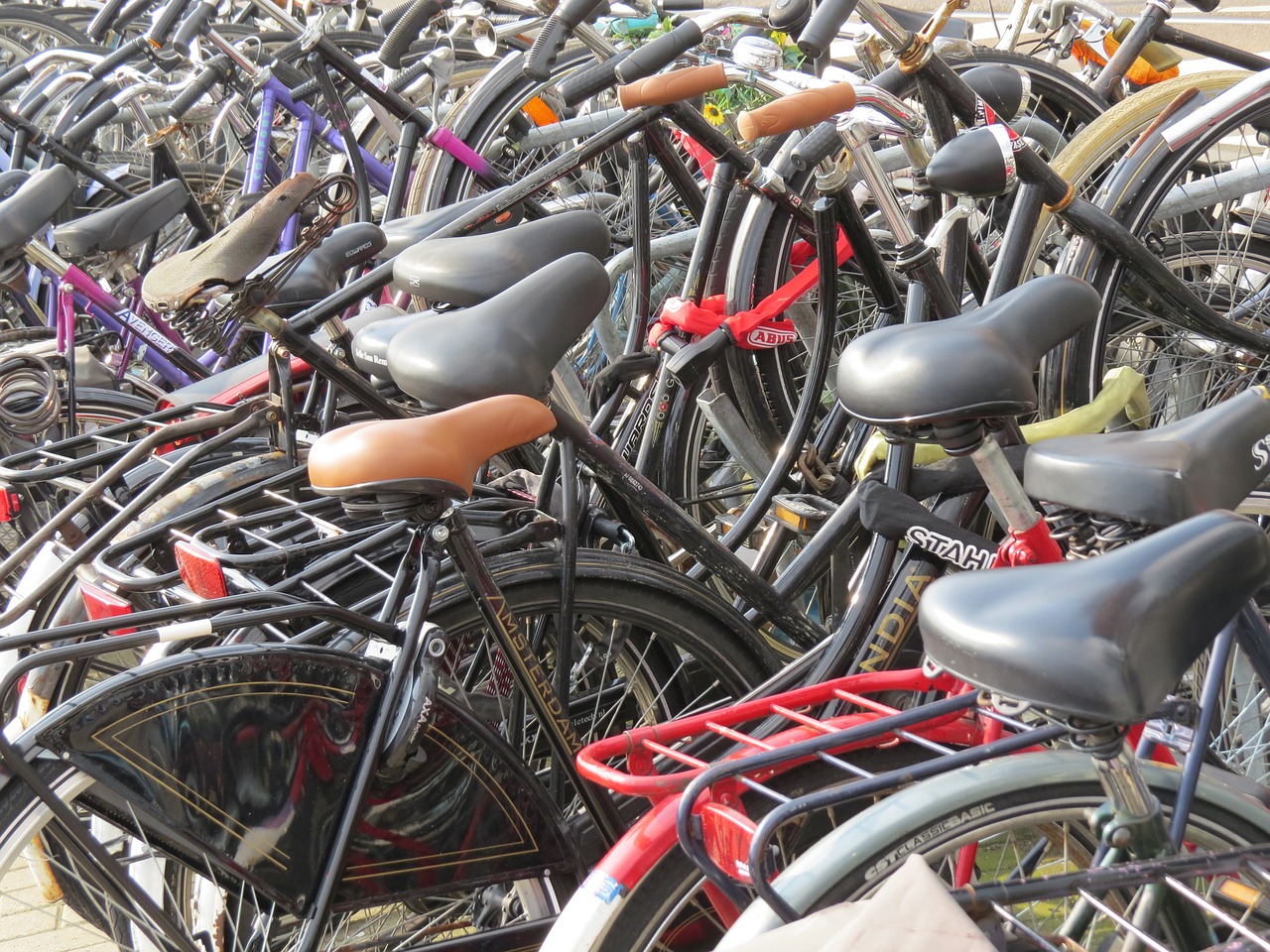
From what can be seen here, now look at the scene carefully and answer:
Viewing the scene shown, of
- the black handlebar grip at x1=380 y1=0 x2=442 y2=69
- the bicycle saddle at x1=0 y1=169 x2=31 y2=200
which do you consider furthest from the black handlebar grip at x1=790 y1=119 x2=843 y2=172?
Result: the bicycle saddle at x1=0 y1=169 x2=31 y2=200

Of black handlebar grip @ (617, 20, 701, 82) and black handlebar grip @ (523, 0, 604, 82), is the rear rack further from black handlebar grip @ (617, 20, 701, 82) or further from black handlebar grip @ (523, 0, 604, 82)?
black handlebar grip @ (523, 0, 604, 82)

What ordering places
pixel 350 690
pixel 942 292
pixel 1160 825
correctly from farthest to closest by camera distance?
pixel 942 292 < pixel 350 690 < pixel 1160 825

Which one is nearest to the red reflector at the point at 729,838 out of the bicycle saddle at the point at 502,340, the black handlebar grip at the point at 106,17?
the bicycle saddle at the point at 502,340

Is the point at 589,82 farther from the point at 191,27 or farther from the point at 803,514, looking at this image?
the point at 191,27

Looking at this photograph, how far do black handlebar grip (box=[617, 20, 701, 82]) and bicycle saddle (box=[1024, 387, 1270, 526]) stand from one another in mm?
1941

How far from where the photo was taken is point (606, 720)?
2967 millimetres

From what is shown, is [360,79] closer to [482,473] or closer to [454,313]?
[482,473]

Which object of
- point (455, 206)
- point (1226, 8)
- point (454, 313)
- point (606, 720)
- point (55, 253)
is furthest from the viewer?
point (1226, 8)

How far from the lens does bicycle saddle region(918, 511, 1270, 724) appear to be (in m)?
1.19

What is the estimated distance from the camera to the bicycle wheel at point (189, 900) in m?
1.83

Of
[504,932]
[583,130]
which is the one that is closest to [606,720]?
[504,932]

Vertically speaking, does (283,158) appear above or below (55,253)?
above

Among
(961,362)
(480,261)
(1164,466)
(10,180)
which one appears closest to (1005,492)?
(961,362)

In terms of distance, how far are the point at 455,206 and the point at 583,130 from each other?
1575 mm
